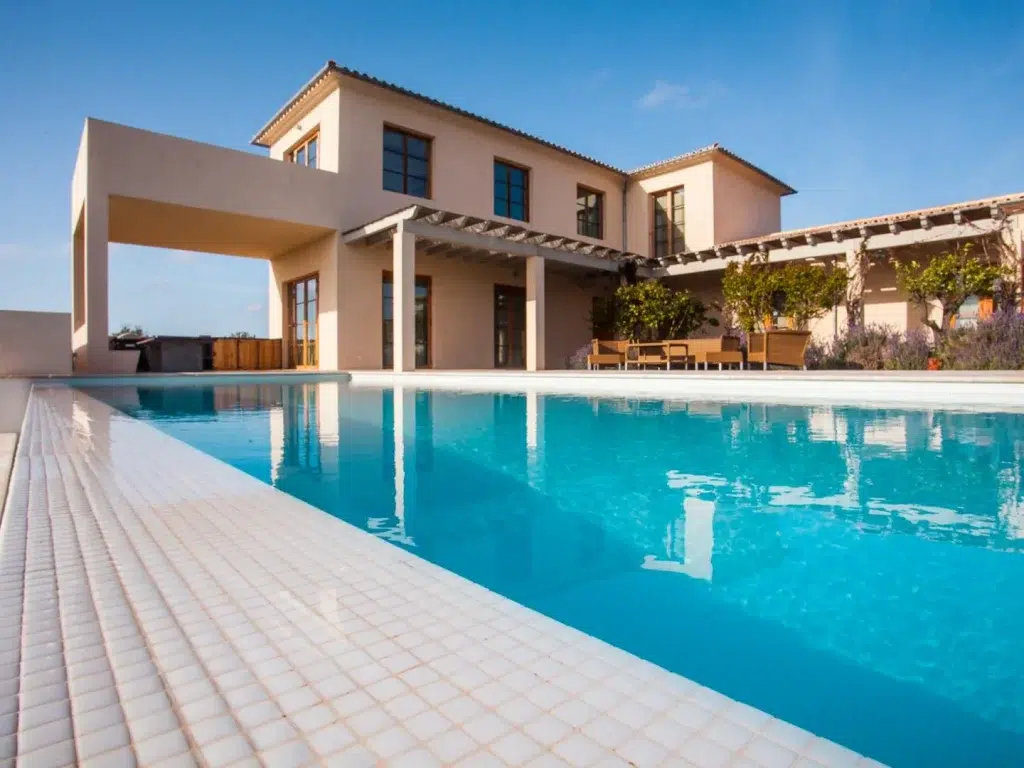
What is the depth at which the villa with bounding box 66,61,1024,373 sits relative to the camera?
37.7ft

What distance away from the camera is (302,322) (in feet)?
50.2

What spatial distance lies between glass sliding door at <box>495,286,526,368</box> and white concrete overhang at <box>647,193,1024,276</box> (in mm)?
4551

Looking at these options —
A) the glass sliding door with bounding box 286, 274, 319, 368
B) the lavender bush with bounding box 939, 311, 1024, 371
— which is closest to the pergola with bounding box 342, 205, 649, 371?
the glass sliding door with bounding box 286, 274, 319, 368

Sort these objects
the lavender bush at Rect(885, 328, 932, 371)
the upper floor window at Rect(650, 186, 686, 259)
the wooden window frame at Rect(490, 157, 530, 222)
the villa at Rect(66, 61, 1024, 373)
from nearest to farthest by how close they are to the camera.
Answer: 1. the lavender bush at Rect(885, 328, 932, 371)
2. the villa at Rect(66, 61, 1024, 373)
3. the wooden window frame at Rect(490, 157, 530, 222)
4. the upper floor window at Rect(650, 186, 686, 259)

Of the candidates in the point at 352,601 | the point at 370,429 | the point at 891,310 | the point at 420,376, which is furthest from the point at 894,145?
the point at 352,601

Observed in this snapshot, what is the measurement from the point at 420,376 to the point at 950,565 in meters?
9.45

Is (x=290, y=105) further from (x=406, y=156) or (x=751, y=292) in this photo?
(x=751, y=292)

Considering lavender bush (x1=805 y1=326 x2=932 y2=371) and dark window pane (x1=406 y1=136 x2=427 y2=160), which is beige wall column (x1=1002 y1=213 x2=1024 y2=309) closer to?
lavender bush (x1=805 y1=326 x2=932 y2=371)

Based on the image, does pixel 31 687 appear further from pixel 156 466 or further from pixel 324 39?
pixel 324 39

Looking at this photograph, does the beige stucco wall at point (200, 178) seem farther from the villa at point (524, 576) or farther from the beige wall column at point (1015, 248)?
the beige wall column at point (1015, 248)

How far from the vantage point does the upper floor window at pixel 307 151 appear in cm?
1415

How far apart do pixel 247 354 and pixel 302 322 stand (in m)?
1.63

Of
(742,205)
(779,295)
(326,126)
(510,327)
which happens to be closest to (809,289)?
(779,295)

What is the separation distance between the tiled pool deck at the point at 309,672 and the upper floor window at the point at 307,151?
14.0 meters
